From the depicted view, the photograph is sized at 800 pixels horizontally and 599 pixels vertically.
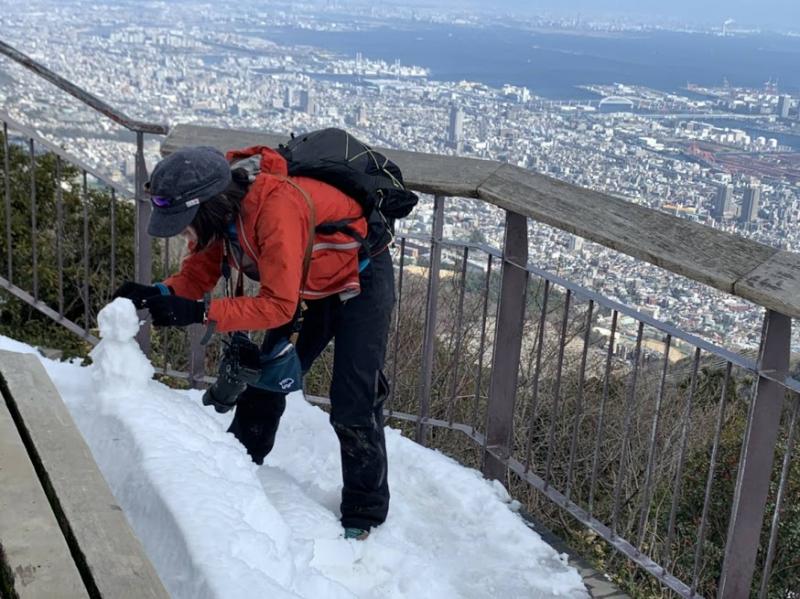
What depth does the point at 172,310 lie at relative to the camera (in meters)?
3.11

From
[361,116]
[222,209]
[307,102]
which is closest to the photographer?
[222,209]

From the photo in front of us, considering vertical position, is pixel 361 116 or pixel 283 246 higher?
pixel 283 246

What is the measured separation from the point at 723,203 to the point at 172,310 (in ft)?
49.9

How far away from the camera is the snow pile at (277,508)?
2.36 m

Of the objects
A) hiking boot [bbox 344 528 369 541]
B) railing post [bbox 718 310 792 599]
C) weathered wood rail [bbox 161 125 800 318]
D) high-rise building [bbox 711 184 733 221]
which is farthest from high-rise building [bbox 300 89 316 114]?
railing post [bbox 718 310 792 599]

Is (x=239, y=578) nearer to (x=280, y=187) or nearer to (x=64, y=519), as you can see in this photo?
(x=64, y=519)

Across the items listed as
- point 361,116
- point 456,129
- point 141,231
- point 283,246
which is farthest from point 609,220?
point 361,116

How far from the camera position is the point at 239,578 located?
219 cm

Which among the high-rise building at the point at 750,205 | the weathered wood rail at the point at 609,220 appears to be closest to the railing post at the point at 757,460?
the weathered wood rail at the point at 609,220

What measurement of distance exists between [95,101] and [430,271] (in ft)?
4.84

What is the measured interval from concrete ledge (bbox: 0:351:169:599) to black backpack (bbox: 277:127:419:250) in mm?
956

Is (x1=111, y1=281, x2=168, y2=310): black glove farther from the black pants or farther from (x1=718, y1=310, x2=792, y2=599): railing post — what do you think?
(x1=718, y1=310, x2=792, y2=599): railing post

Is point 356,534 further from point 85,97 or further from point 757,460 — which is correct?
point 85,97

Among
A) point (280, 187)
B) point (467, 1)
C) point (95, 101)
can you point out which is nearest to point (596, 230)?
point (280, 187)
